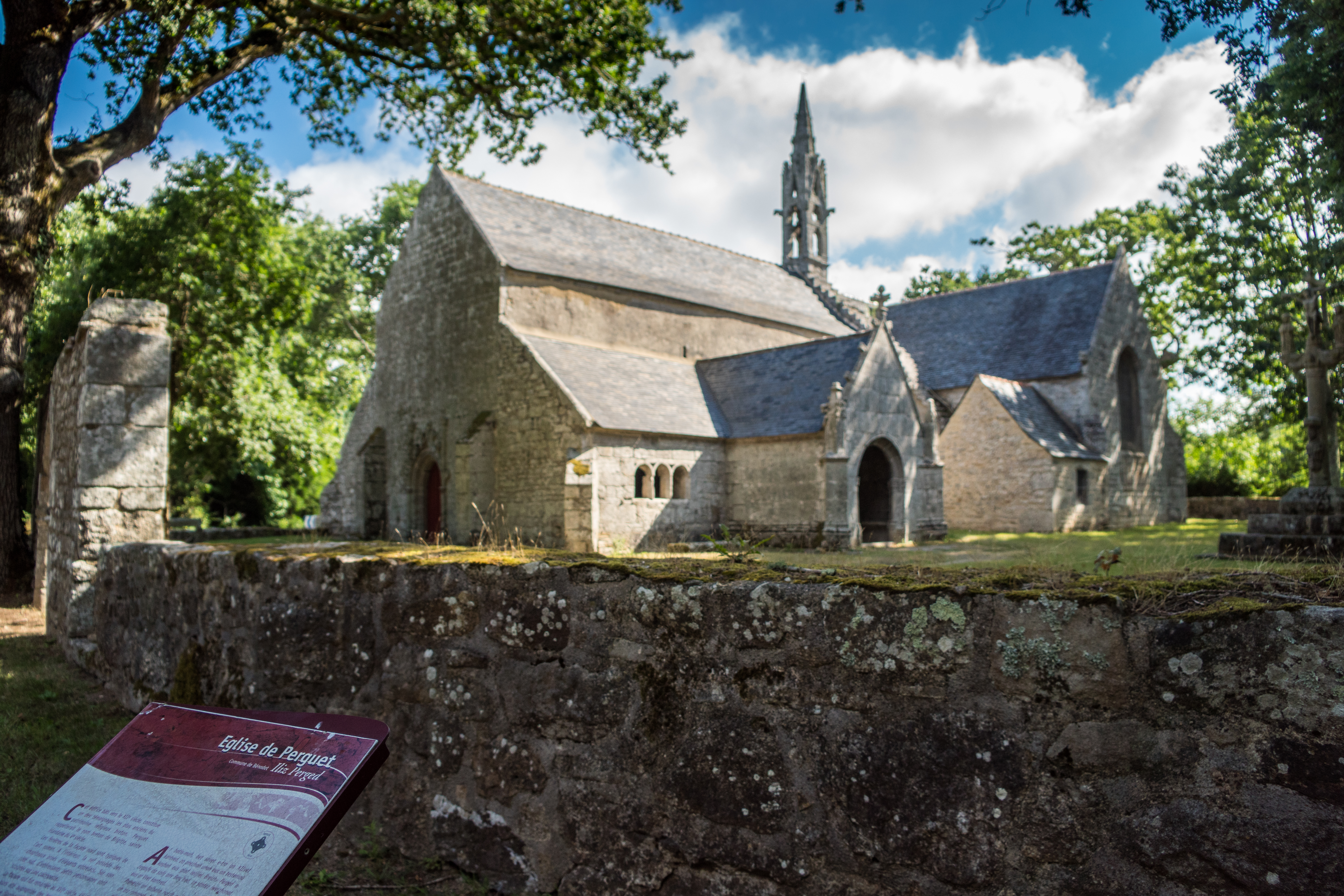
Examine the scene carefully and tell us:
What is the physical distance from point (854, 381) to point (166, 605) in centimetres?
1583

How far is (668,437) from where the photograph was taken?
19.1m

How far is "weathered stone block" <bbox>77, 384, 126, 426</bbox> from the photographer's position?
24.1 ft

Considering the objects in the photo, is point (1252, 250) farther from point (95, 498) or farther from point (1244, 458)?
point (95, 498)

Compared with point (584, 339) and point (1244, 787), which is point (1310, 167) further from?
point (1244, 787)

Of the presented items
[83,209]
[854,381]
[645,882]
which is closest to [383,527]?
[83,209]

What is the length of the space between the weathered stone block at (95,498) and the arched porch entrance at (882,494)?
14904mm

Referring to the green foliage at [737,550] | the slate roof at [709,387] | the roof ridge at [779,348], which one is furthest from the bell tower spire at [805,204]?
the green foliage at [737,550]

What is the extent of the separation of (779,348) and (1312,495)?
12.7 m

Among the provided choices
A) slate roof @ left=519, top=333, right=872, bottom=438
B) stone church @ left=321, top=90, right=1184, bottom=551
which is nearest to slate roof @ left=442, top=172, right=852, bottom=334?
stone church @ left=321, top=90, right=1184, bottom=551

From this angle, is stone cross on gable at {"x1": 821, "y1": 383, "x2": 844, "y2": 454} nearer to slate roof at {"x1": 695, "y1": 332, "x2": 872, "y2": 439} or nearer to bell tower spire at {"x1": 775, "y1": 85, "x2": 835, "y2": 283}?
slate roof at {"x1": 695, "y1": 332, "x2": 872, "y2": 439}

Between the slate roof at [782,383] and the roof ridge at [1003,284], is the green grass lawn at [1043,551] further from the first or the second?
the roof ridge at [1003,284]

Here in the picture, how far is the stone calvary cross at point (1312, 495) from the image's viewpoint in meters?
11.4

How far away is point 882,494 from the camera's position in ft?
70.0

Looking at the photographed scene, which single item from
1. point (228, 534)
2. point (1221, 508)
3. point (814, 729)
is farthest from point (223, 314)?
point (1221, 508)
